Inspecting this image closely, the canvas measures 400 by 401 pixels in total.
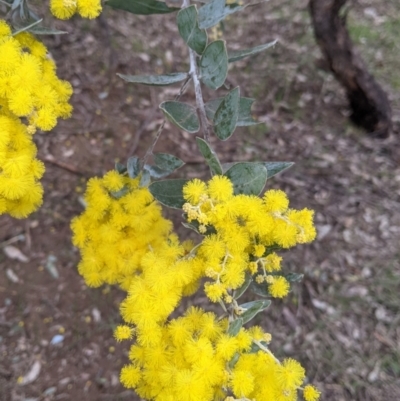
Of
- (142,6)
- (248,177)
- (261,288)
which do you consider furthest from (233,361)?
(142,6)

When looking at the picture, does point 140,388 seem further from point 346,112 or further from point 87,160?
point 346,112

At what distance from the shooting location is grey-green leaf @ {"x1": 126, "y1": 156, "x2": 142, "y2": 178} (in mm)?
1124

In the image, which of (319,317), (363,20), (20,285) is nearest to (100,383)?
(20,285)

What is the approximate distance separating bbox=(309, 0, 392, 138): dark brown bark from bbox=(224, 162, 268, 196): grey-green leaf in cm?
137

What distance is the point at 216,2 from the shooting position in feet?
3.55

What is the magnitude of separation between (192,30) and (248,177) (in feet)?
1.08

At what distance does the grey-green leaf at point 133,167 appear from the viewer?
3.69 ft

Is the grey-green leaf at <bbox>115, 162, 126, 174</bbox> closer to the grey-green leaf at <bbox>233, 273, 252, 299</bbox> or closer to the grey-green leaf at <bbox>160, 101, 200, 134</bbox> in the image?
the grey-green leaf at <bbox>160, 101, 200, 134</bbox>

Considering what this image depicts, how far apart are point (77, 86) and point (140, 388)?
1.84m

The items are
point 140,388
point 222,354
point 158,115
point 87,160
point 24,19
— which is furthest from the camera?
point 158,115

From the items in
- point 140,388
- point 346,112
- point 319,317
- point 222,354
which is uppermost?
point 222,354

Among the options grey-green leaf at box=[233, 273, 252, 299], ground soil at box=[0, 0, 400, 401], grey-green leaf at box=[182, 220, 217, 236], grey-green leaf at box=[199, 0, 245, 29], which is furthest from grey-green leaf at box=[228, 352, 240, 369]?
ground soil at box=[0, 0, 400, 401]

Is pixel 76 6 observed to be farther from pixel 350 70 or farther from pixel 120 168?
pixel 350 70

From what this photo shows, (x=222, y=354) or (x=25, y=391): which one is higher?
(x=222, y=354)
